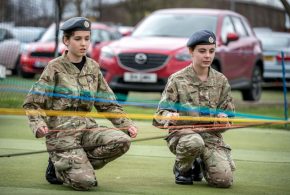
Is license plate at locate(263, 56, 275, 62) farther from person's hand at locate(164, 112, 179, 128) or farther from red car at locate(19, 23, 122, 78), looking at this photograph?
person's hand at locate(164, 112, 179, 128)

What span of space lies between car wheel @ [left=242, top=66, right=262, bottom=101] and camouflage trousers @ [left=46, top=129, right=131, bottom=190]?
1062 cm

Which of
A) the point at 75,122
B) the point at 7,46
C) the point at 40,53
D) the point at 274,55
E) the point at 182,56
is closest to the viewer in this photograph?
the point at 75,122

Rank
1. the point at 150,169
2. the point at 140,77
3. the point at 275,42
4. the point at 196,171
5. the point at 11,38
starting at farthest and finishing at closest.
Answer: the point at 275,42
the point at 11,38
the point at 140,77
the point at 150,169
the point at 196,171

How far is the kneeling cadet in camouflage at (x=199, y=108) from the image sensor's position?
7.39 m

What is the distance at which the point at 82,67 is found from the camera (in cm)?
737

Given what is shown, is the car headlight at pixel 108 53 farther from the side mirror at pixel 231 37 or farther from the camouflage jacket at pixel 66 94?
the camouflage jacket at pixel 66 94

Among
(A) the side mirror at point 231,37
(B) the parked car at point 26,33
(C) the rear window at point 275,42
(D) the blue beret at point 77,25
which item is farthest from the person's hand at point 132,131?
(C) the rear window at point 275,42

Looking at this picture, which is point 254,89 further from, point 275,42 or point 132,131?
point 132,131

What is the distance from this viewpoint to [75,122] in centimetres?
726

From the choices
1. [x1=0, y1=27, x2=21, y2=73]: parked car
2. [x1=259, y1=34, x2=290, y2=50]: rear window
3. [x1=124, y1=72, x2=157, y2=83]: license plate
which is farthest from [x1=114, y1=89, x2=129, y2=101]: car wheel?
[x1=259, y1=34, x2=290, y2=50]: rear window

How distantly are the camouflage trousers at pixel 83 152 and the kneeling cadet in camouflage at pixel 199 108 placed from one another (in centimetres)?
42

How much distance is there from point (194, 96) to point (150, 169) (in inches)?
47.3

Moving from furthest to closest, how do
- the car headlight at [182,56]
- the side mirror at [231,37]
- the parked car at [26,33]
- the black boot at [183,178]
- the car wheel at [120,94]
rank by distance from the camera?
the parked car at [26,33] < the side mirror at [231,37] < the car wheel at [120,94] < the car headlight at [182,56] < the black boot at [183,178]

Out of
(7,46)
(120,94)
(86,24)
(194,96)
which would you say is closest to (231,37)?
(120,94)
